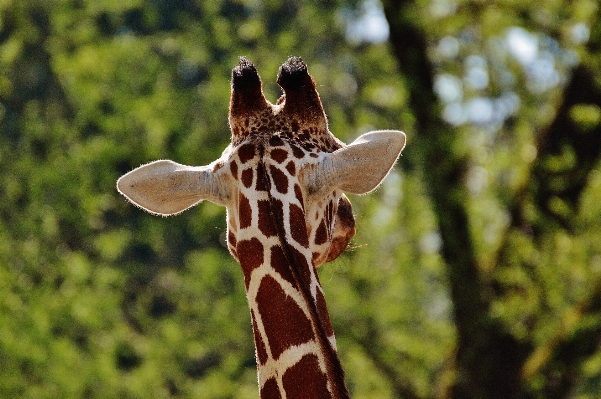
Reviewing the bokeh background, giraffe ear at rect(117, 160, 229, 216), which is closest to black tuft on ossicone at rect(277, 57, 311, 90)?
giraffe ear at rect(117, 160, 229, 216)

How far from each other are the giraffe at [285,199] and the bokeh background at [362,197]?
377cm

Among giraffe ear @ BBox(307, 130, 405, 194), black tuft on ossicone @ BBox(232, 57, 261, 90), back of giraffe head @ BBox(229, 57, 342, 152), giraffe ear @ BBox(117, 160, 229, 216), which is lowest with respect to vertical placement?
giraffe ear @ BBox(307, 130, 405, 194)

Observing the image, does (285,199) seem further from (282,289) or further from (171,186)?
(171,186)

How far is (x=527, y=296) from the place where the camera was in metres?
6.82

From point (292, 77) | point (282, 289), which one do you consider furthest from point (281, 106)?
point (282, 289)

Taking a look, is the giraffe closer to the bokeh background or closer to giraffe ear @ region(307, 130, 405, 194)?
giraffe ear @ region(307, 130, 405, 194)

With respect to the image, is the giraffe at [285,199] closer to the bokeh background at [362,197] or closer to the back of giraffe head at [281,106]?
the back of giraffe head at [281,106]

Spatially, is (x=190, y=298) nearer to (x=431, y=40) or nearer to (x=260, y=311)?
(x=431, y=40)

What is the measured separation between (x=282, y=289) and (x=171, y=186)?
459 millimetres

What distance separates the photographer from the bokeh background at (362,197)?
21.2 ft

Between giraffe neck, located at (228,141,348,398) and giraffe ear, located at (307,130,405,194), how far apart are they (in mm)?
94

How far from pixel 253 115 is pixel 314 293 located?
1.79 feet

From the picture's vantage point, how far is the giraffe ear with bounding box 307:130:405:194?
208 cm

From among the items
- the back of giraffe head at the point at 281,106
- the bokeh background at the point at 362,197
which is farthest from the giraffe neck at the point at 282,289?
the bokeh background at the point at 362,197
